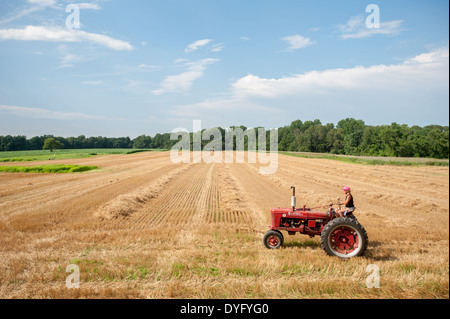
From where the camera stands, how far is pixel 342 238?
6.98 meters

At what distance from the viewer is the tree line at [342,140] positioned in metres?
4.83

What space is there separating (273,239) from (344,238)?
6.22 feet

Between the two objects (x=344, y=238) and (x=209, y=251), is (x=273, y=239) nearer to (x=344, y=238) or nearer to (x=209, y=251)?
(x=209, y=251)

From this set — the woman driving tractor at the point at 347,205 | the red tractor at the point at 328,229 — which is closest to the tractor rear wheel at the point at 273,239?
the red tractor at the point at 328,229

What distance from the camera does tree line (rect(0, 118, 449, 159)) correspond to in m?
4.83

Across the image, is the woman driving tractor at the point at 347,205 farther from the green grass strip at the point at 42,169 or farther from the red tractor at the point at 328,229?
the green grass strip at the point at 42,169

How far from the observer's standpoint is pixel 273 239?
317 inches

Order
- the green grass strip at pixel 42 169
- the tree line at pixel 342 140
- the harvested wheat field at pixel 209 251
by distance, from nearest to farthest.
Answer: the tree line at pixel 342 140 < the harvested wheat field at pixel 209 251 < the green grass strip at pixel 42 169

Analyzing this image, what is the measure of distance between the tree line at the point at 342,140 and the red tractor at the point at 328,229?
7.01 ft

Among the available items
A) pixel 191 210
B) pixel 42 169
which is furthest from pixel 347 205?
pixel 42 169

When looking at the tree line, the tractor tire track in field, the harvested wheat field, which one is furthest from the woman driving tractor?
the tractor tire track in field
